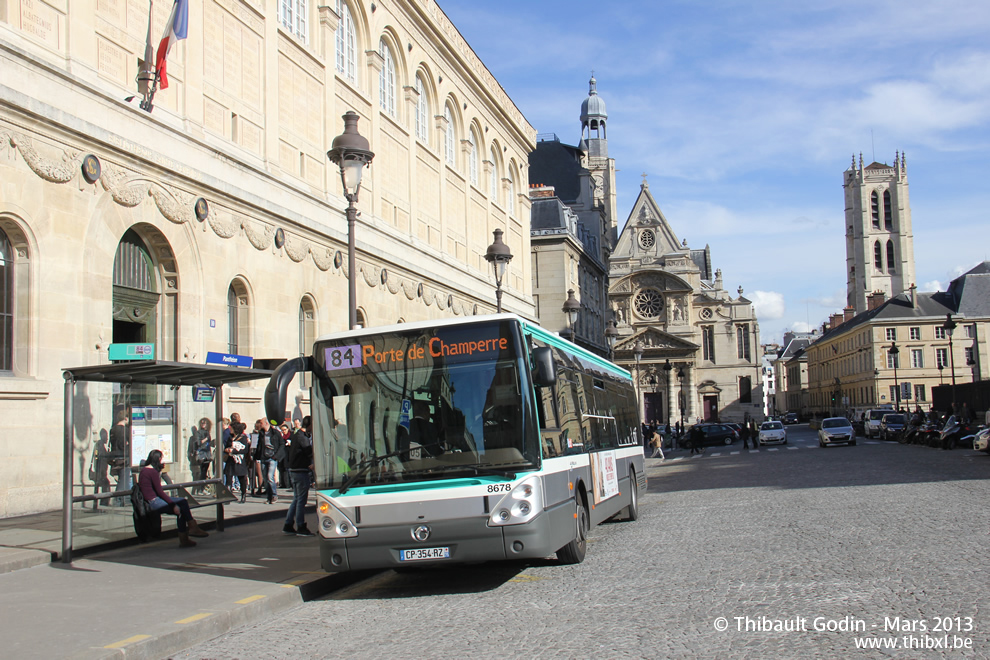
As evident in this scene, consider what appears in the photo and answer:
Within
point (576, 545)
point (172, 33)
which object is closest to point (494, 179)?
point (172, 33)

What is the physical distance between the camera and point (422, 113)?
32469 millimetres

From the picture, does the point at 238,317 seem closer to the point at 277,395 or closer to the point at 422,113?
the point at 277,395

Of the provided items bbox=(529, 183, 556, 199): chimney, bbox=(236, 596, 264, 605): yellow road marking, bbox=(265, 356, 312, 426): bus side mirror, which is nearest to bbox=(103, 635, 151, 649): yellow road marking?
bbox=(236, 596, 264, 605): yellow road marking

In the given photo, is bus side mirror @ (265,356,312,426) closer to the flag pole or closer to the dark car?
the flag pole

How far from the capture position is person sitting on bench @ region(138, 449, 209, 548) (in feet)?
38.4

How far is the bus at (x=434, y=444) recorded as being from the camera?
8.14m

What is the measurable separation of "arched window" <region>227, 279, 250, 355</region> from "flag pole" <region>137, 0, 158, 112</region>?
14.1ft

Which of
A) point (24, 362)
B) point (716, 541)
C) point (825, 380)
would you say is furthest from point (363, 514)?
point (825, 380)

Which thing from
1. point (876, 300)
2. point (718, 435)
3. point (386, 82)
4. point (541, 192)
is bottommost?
point (718, 435)

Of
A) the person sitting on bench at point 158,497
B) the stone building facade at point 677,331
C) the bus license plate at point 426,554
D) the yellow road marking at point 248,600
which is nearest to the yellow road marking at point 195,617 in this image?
the yellow road marking at point 248,600

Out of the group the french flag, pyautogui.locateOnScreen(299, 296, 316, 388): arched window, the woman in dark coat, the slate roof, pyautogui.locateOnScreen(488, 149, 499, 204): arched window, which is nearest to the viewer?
the french flag

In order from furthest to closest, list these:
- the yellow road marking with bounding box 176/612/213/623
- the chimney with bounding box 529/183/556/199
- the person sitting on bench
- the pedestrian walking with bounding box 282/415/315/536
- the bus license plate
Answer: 1. the chimney with bounding box 529/183/556/199
2. the pedestrian walking with bounding box 282/415/315/536
3. the person sitting on bench
4. the bus license plate
5. the yellow road marking with bounding box 176/612/213/623

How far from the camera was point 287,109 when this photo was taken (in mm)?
→ 22594

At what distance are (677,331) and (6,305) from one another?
79.9 metres
